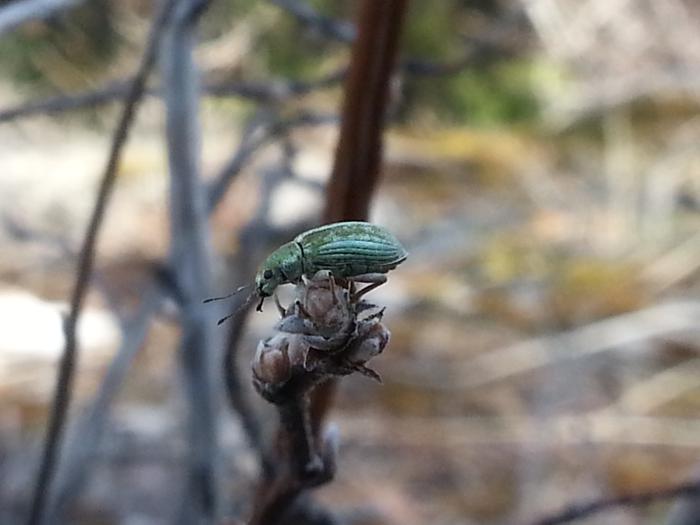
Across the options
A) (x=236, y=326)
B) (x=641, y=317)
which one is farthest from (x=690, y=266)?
(x=236, y=326)

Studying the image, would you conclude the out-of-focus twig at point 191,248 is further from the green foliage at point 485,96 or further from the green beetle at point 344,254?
the green foliage at point 485,96

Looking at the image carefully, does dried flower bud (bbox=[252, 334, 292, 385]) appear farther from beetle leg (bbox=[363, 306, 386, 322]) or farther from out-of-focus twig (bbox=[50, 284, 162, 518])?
out-of-focus twig (bbox=[50, 284, 162, 518])

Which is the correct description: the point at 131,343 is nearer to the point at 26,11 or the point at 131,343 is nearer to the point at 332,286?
the point at 26,11

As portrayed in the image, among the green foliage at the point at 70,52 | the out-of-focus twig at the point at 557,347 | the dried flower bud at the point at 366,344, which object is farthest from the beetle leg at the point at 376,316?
the out-of-focus twig at the point at 557,347

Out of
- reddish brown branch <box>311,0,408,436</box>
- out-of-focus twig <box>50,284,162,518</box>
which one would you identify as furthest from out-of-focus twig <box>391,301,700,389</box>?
reddish brown branch <box>311,0,408,436</box>

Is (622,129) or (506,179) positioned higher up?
(622,129)

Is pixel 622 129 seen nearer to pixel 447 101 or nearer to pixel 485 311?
pixel 447 101

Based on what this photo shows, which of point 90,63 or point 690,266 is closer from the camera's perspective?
point 90,63

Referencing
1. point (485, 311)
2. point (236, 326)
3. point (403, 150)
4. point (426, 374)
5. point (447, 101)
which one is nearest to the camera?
point (236, 326)
